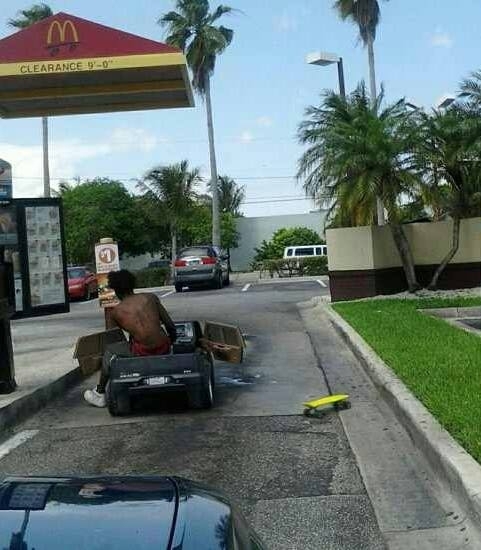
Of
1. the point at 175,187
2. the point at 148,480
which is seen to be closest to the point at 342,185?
the point at 148,480

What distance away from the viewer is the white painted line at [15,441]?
733 centimetres

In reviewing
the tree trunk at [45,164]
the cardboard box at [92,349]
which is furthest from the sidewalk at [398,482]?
the tree trunk at [45,164]

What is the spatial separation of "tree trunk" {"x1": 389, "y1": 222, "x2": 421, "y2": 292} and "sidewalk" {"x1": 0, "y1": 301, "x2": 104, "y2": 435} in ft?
24.3

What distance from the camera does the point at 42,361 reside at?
12.3 m

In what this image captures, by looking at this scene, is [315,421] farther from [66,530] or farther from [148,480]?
[66,530]

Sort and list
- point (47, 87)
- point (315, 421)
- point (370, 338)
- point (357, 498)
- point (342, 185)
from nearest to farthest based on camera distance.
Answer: point (357, 498), point (315, 421), point (370, 338), point (47, 87), point (342, 185)

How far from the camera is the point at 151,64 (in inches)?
480

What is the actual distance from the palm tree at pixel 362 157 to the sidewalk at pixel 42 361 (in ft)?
21.3

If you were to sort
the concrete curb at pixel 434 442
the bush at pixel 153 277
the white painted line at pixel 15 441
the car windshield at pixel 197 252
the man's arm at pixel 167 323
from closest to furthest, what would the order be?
the concrete curb at pixel 434 442 → the white painted line at pixel 15 441 → the man's arm at pixel 167 323 → the car windshield at pixel 197 252 → the bush at pixel 153 277

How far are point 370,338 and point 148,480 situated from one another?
30.1 ft

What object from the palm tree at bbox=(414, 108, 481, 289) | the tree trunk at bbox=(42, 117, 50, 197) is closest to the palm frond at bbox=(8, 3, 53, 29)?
the tree trunk at bbox=(42, 117, 50, 197)

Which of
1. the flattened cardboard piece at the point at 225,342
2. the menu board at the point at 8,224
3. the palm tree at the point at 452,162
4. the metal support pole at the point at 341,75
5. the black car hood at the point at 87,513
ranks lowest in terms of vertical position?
the flattened cardboard piece at the point at 225,342

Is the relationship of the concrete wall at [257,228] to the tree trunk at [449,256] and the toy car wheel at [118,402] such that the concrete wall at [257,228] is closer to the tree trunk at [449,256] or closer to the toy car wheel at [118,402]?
the tree trunk at [449,256]

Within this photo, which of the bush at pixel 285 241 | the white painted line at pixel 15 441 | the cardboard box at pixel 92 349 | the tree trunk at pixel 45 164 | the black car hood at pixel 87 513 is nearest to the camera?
the black car hood at pixel 87 513
